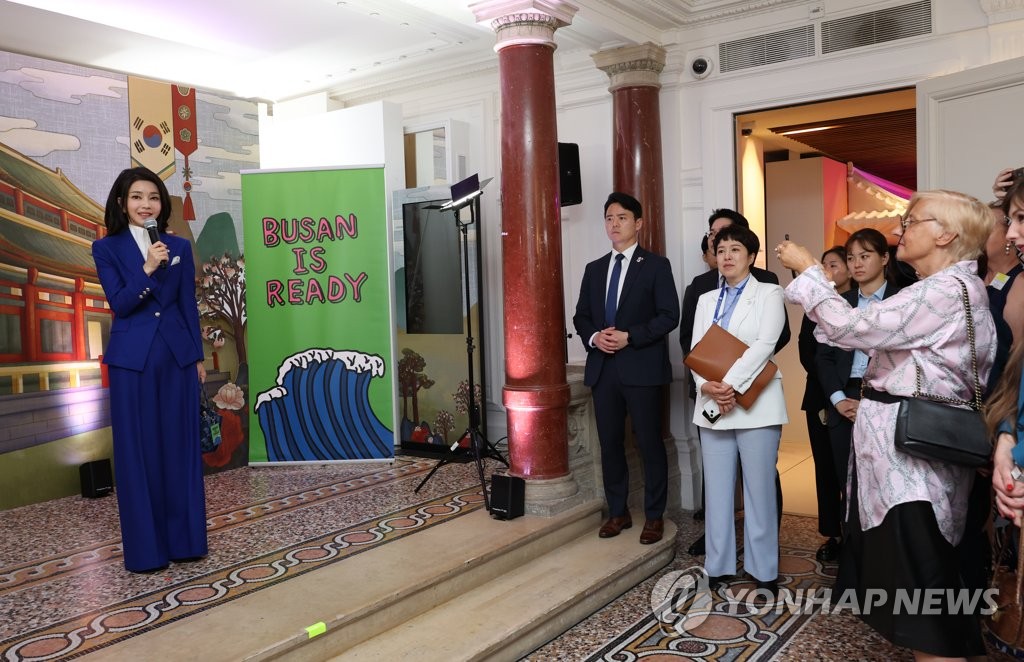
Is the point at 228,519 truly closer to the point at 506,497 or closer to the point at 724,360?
the point at 506,497

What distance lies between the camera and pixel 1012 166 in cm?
402

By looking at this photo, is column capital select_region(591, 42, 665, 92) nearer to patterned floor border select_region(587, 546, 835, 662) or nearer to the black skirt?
patterned floor border select_region(587, 546, 835, 662)

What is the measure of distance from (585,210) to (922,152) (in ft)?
6.84

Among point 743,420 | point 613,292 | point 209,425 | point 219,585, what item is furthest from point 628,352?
point 209,425

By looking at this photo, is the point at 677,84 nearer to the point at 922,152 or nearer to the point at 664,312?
the point at 922,152

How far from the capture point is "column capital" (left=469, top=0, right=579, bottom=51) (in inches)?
159

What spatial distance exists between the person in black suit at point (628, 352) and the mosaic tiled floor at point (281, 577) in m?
0.42

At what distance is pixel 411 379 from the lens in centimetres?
609

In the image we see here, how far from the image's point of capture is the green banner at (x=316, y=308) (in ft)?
17.7

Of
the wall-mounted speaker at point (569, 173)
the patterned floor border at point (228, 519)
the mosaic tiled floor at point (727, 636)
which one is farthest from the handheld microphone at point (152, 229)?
the wall-mounted speaker at point (569, 173)

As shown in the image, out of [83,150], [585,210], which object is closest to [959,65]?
[585,210]

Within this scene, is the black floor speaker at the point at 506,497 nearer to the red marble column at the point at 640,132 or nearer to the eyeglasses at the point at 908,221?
the red marble column at the point at 640,132

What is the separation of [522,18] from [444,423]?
292 centimetres

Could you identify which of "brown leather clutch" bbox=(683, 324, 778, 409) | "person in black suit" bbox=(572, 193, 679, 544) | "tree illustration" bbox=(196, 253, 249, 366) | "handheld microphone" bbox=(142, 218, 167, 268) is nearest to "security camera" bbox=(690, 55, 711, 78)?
"person in black suit" bbox=(572, 193, 679, 544)
